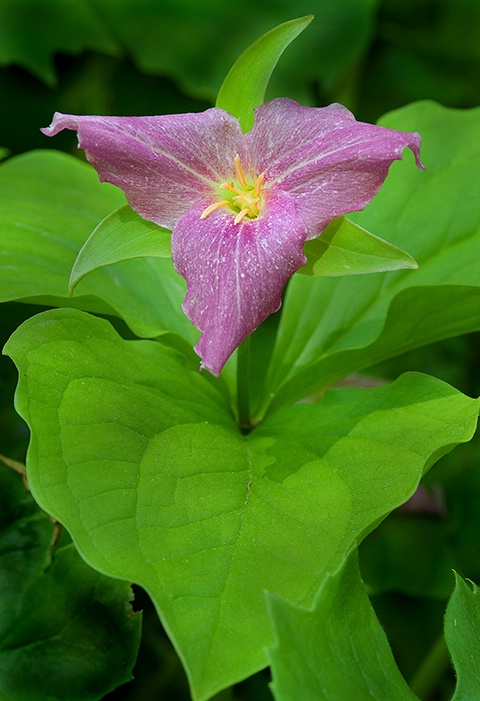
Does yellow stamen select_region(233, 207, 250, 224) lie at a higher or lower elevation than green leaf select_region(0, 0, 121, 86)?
higher

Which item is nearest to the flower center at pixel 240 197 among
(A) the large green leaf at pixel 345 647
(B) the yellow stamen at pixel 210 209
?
(B) the yellow stamen at pixel 210 209

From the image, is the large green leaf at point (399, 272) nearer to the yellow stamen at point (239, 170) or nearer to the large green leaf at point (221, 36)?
the yellow stamen at point (239, 170)

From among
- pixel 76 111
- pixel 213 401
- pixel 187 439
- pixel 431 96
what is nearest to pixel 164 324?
pixel 213 401

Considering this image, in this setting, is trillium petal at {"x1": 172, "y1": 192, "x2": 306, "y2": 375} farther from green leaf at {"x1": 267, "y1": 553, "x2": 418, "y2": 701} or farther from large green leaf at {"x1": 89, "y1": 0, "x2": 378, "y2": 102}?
large green leaf at {"x1": 89, "y1": 0, "x2": 378, "y2": 102}

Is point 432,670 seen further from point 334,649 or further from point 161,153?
point 161,153

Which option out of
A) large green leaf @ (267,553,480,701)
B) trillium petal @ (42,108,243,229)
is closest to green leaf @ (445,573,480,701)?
large green leaf @ (267,553,480,701)

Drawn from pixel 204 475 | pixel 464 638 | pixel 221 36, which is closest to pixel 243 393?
pixel 204 475

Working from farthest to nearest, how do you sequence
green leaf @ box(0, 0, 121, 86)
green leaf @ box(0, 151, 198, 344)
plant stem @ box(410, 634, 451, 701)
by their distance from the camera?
green leaf @ box(0, 0, 121, 86) → plant stem @ box(410, 634, 451, 701) → green leaf @ box(0, 151, 198, 344)
